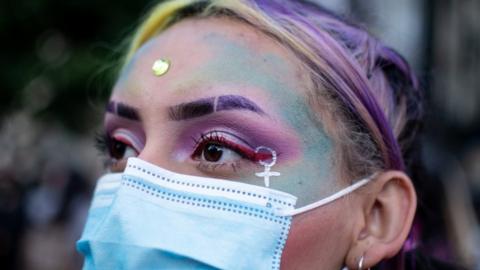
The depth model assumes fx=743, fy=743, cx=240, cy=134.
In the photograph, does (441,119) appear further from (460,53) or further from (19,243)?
(19,243)

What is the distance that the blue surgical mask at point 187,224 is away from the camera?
237 centimetres

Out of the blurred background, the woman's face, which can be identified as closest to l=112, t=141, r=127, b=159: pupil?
the woman's face

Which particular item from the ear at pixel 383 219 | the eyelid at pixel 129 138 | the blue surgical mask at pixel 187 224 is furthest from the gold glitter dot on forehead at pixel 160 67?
the ear at pixel 383 219

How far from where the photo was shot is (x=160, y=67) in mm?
2729

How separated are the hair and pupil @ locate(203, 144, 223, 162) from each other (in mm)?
362

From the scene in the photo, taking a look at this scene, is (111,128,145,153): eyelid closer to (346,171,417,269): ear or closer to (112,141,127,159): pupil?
(112,141,127,159): pupil

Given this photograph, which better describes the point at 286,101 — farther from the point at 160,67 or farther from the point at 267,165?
the point at 160,67

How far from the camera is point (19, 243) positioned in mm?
8797

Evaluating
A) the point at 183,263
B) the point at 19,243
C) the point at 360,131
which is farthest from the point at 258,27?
the point at 19,243

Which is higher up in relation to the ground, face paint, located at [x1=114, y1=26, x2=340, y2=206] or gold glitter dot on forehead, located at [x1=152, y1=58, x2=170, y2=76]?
gold glitter dot on forehead, located at [x1=152, y1=58, x2=170, y2=76]

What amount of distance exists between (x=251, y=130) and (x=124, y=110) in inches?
21.1

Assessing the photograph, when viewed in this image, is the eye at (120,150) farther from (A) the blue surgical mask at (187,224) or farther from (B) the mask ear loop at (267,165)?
(B) the mask ear loop at (267,165)

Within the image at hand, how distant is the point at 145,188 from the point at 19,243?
6.79 meters

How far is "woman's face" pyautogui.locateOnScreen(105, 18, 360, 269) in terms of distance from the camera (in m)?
2.50
